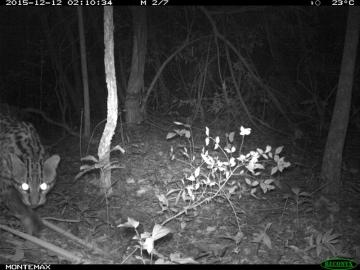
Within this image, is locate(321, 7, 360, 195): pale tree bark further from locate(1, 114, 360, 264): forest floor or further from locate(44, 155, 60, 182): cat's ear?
locate(44, 155, 60, 182): cat's ear

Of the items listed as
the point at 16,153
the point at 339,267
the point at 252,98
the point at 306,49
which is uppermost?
the point at 306,49

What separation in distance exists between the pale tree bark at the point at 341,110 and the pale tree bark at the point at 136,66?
3626mm

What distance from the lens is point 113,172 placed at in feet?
20.5

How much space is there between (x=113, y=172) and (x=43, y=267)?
2.23 metres

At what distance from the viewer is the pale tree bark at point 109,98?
16.4 feet

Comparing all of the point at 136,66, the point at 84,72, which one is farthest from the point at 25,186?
the point at 136,66

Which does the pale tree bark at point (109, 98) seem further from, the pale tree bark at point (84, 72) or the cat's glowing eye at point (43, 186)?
the pale tree bark at point (84, 72)

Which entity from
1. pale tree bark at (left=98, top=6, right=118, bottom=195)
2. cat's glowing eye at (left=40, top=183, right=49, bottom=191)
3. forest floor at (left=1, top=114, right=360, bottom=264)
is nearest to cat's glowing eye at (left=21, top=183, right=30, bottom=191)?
cat's glowing eye at (left=40, top=183, right=49, bottom=191)

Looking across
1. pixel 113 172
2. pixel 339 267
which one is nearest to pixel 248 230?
pixel 339 267

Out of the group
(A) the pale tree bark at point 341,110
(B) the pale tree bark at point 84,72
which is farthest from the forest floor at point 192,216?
(B) the pale tree bark at point 84,72

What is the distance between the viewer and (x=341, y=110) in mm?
5719

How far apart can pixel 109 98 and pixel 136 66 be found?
253 centimetres

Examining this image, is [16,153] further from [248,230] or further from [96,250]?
[248,230]

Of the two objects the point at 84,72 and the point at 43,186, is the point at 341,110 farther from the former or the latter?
the point at 43,186
